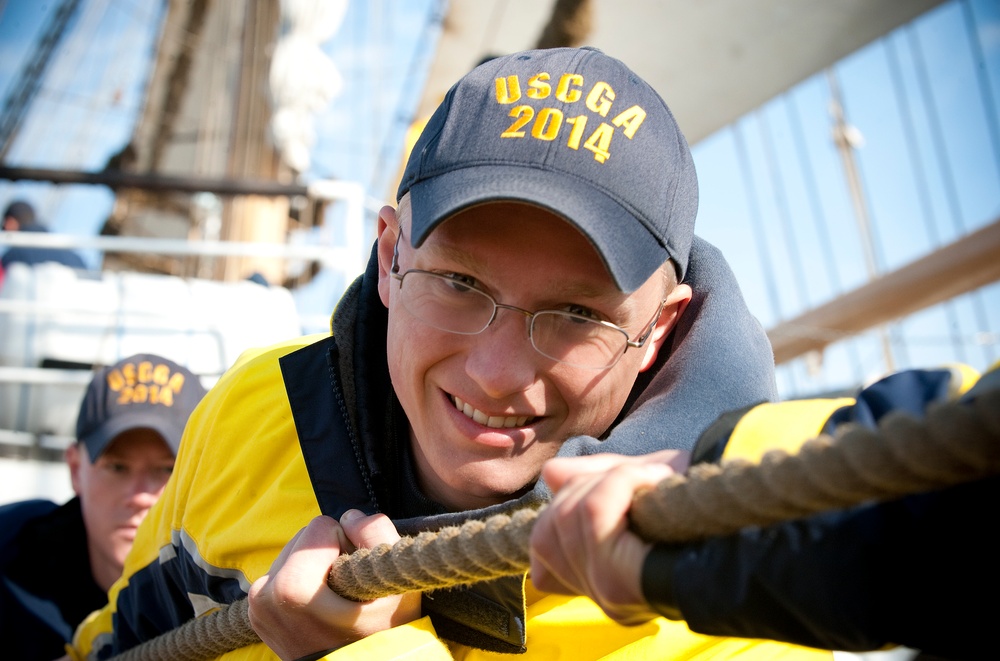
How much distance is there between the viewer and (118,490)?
3057 millimetres

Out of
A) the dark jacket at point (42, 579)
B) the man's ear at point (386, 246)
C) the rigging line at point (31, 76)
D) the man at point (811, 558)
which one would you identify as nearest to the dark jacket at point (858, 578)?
the man at point (811, 558)

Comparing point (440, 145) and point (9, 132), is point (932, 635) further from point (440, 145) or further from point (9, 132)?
point (9, 132)

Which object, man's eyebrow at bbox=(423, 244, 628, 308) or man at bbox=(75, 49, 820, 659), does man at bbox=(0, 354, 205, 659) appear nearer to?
man at bbox=(75, 49, 820, 659)

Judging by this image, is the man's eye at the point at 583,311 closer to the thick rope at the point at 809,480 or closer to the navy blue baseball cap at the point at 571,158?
the navy blue baseball cap at the point at 571,158

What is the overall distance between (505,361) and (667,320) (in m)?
0.31

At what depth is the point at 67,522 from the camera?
306 centimetres

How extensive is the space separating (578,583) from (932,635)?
277 millimetres

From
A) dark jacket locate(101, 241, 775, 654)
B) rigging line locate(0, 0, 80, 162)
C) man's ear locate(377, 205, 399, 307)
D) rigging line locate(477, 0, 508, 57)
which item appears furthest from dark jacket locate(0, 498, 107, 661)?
rigging line locate(0, 0, 80, 162)

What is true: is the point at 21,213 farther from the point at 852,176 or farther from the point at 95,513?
the point at 852,176

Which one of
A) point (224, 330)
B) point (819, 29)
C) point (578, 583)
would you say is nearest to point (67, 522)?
point (224, 330)

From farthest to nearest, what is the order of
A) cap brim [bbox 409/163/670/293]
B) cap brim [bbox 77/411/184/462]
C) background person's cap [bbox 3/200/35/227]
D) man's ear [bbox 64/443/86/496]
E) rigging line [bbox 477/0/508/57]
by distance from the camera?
rigging line [bbox 477/0/508/57] < background person's cap [bbox 3/200/35/227] < man's ear [bbox 64/443/86/496] < cap brim [bbox 77/411/184/462] < cap brim [bbox 409/163/670/293]

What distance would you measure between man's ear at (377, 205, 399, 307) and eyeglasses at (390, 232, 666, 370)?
226 mm

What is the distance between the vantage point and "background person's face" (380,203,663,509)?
122 centimetres

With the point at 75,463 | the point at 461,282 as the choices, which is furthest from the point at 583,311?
the point at 75,463
